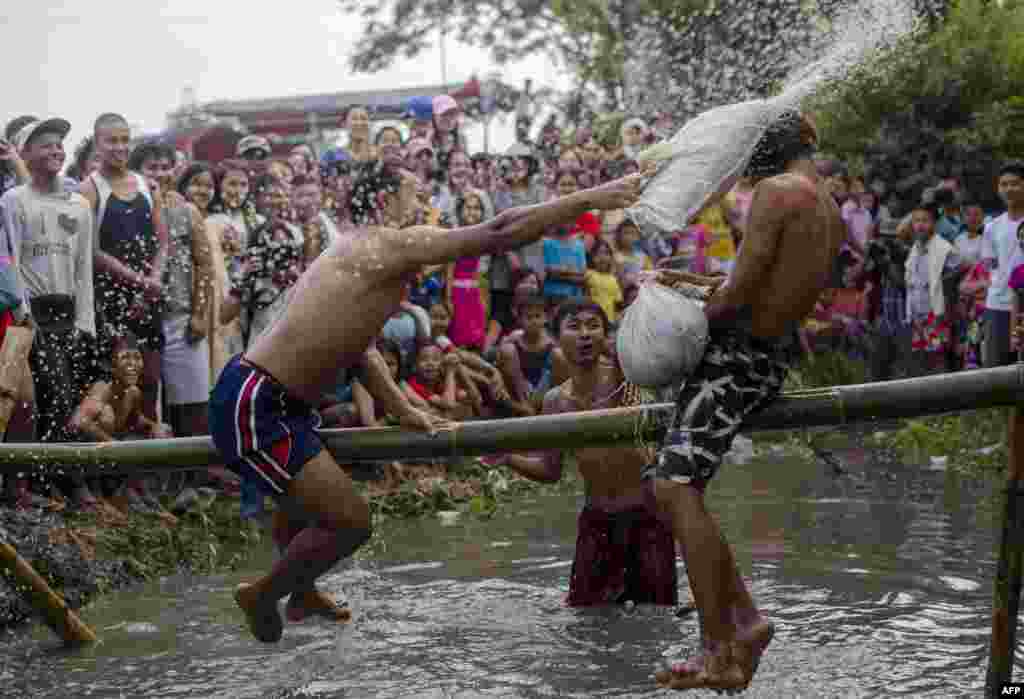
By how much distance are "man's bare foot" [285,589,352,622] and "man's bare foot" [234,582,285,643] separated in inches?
21.4

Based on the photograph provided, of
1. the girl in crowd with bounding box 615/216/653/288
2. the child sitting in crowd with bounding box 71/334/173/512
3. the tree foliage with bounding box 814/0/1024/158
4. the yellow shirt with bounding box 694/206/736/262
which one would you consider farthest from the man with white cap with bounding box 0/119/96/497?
the tree foliage with bounding box 814/0/1024/158

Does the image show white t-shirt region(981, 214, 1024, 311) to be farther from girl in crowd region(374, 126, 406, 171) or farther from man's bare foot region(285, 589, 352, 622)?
man's bare foot region(285, 589, 352, 622)

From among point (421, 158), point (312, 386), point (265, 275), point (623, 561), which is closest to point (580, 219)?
point (421, 158)

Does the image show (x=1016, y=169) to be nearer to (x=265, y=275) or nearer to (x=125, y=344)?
(x=265, y=275)

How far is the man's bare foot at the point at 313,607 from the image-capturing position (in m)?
6.27

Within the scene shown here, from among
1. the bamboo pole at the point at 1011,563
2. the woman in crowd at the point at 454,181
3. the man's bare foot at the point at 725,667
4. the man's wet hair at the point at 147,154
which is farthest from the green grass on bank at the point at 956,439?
the man's bare foot at the point at 725,667

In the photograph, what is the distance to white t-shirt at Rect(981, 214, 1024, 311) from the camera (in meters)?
10.5

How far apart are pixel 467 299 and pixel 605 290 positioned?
1.49 meters

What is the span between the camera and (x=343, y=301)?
17.6 feet

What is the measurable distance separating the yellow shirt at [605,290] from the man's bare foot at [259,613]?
6917mm

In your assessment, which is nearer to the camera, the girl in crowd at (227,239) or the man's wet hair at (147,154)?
the girl in crowd at (227,239)

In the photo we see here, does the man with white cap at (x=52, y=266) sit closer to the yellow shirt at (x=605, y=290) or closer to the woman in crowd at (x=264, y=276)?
the woman in crowd at (x=264, y=276)

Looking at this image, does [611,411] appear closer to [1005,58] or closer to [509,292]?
[509,292]

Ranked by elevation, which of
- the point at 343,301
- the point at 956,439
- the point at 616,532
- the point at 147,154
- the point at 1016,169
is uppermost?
the point at 147,154
